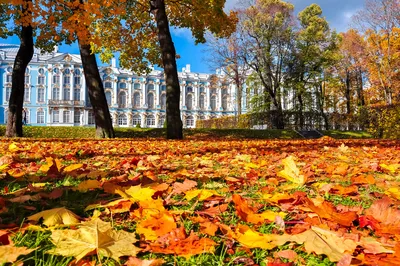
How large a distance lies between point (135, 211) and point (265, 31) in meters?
21.9

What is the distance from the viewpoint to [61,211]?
1072 mm

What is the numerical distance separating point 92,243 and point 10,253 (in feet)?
0.63

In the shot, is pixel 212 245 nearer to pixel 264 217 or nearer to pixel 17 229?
pixel 264 217

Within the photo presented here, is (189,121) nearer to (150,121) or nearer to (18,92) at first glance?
(150,121)

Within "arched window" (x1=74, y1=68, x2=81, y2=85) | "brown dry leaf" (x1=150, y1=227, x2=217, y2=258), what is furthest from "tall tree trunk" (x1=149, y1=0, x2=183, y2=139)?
"arched window" (x1=74, y1=68, x2=81, y2=85)

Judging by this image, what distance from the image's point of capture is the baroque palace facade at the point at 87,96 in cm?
4825

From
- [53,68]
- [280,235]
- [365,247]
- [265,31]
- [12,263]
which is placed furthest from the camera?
[53,68]

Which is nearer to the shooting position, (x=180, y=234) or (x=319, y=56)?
(x=180, y=234)

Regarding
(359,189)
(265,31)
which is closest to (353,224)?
(359,189)

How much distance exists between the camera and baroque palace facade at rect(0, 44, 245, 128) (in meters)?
48.2

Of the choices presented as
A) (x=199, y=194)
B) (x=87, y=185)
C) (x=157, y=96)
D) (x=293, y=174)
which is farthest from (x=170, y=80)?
(x=157, y=96)

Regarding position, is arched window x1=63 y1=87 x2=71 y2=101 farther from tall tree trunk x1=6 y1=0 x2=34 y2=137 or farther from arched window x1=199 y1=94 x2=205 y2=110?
tall tree trunk x1=6 y1=0 x2=34 y2=137

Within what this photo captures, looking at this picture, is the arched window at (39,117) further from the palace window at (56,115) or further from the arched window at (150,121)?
the arched window at (150,121)

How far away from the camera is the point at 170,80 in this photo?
8.48 meters
